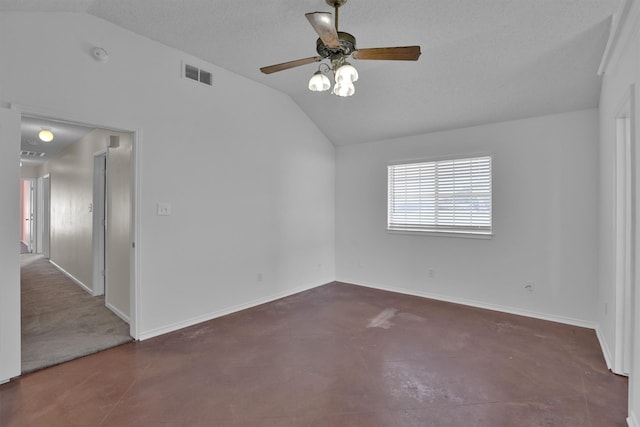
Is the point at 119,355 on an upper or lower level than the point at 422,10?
lower

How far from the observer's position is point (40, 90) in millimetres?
2568

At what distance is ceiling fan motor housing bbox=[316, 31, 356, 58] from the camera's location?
210 cm

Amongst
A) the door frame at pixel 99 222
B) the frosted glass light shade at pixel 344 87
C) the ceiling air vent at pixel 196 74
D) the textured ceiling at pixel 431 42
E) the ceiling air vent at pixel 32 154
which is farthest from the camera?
the ceiling air vent at pixel 32 154

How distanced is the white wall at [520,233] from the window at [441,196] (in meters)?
0.12

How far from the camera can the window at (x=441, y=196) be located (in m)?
4.26

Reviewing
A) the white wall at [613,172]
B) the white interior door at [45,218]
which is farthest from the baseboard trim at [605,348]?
the white interior door at [45,218]

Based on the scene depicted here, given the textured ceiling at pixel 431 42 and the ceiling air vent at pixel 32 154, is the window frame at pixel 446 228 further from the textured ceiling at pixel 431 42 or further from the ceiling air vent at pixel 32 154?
the ceiling air vent at pixel 32 154

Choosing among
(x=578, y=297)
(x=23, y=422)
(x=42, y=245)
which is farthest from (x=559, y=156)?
(x=42, y=245)

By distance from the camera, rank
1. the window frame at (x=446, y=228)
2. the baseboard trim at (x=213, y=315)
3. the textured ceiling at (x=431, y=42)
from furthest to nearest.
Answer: the window frame at (x=446, y=228)
the baseboard trim at (x=213, y=315)
the textured ceiling at (x=431, y=42)

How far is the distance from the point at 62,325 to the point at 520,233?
521 cm

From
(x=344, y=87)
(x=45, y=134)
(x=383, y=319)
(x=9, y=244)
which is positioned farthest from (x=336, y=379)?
(x=45, y=134)

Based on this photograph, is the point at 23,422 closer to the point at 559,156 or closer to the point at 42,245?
the point at 559,156

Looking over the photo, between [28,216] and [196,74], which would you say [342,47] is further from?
[28,216]

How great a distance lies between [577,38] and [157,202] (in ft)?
13.4
